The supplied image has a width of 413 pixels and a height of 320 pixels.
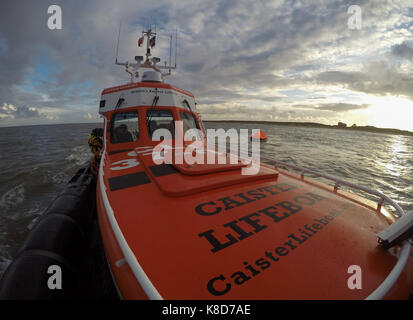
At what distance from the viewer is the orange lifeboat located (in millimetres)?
1180

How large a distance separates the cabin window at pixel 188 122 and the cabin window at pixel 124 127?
1.17 metres

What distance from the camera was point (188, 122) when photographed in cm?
509

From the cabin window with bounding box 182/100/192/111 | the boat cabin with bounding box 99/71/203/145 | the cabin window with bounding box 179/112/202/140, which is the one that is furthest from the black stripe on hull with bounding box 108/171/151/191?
the cabin window with bounding box 182/100/192/111

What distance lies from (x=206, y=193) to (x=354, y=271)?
4.76ft

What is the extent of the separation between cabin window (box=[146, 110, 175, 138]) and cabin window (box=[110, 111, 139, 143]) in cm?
32

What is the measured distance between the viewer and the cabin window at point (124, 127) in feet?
15.0

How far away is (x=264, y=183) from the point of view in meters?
2.67

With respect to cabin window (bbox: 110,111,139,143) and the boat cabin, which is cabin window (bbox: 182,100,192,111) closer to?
the boat cabin

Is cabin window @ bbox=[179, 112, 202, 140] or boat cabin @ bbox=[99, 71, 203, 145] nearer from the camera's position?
boat cabin @ bbox=[99, 71, 203, 145]

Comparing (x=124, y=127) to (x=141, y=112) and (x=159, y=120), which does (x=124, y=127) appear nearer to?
(x=141, y=112)

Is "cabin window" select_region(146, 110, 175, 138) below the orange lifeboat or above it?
above

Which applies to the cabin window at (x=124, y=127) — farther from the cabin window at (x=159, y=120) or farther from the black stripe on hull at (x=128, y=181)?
the black stripe on hull at (x=128, y=181)

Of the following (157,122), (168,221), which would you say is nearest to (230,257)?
(168,221)
